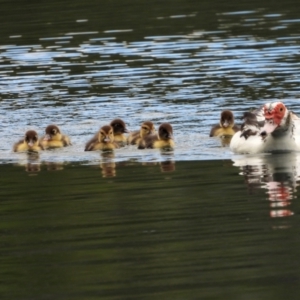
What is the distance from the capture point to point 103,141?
17156mm

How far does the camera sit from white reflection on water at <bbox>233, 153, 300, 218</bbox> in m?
12.1

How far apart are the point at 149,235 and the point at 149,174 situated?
12.2 ft

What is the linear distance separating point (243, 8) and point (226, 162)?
21.0m

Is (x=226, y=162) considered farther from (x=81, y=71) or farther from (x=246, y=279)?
(x=81, y=71)

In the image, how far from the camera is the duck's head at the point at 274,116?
15.9m

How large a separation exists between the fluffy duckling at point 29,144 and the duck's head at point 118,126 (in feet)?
4.28

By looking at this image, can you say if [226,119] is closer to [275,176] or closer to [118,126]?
[118,126]

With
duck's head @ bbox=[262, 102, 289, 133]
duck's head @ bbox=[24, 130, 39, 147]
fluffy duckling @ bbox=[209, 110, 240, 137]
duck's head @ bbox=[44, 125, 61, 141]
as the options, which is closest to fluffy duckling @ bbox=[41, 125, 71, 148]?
duck's head @ bbox=[44, 125, 61, 141]

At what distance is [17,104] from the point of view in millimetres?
21516

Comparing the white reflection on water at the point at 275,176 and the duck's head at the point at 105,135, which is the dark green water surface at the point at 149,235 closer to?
the white reflection on water at the point at 275,176

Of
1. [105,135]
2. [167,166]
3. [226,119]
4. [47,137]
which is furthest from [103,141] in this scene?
[226,119]

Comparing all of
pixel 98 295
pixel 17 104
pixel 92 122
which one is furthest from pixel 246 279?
pixel 17 104

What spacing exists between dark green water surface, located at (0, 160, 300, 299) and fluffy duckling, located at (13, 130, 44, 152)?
232cm

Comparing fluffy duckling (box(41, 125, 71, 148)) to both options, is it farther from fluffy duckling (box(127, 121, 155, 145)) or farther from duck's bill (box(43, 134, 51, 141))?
fluffy duckling (box(127, 121, 155, 145))
